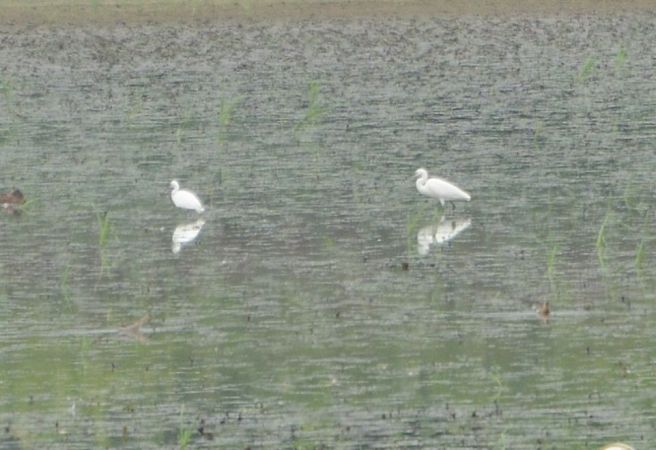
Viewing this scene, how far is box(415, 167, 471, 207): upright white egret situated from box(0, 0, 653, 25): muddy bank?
15.3 meters

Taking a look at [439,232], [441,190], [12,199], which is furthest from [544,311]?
[12,199]

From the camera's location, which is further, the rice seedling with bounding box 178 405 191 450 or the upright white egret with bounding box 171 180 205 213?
the upright white egret with bounding box 171 180 205 213

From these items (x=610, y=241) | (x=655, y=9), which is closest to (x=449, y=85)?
(x=655, y=9)

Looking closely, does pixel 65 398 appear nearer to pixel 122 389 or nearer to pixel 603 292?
pixel 122 389

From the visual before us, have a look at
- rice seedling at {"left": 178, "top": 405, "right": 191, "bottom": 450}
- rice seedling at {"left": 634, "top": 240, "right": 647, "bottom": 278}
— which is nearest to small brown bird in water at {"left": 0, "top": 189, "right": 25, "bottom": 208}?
rice seedling at {"left": 634, "top": 240, "right": 647, "bottom": 278}

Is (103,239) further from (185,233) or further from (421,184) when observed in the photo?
(421,184)

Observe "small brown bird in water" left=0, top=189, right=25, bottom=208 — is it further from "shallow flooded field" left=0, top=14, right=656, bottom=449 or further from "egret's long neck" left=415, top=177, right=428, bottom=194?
"egret's long neck" left=415, top=177, right=428, bottom=194

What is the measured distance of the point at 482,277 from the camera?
1311 cm

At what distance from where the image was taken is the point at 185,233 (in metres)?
15.7

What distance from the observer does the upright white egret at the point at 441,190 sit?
1622 centimetres

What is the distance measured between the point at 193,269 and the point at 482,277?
2312 mm

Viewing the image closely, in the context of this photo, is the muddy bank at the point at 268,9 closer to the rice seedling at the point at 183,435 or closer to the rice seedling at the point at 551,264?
the rice seedling at the point at 551,264

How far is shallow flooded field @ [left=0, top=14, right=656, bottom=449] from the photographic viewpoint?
9922mm

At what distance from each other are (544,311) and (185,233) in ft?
15.1
